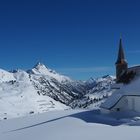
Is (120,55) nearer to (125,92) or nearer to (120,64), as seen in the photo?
(120,64)

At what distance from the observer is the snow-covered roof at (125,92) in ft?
143

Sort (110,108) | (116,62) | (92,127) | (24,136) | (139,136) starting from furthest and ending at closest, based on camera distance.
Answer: (116,62), (110,108), (92,127), (24,136), (139,136)

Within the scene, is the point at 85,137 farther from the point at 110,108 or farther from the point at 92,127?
the point at 110,108

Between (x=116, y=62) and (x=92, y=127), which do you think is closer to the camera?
(x=92, y=127)

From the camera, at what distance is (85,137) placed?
25.8 metres

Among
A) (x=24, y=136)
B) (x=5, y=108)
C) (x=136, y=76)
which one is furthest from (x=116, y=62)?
(x=5, y=108)

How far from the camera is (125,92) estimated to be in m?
45.3

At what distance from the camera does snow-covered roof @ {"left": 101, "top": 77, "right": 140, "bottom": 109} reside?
143ft

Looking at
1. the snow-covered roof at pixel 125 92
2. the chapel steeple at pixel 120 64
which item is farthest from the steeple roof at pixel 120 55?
the snow-covered roof at pixel 125 92

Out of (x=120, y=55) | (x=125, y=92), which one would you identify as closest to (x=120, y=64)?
(x=120, y=55)

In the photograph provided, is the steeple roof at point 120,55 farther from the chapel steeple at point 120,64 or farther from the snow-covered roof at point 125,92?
the snow-covered roof at point 125,92

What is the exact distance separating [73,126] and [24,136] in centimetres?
605

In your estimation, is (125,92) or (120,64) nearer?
(125,92)

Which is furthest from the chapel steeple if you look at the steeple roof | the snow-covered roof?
the snow-covered roof
